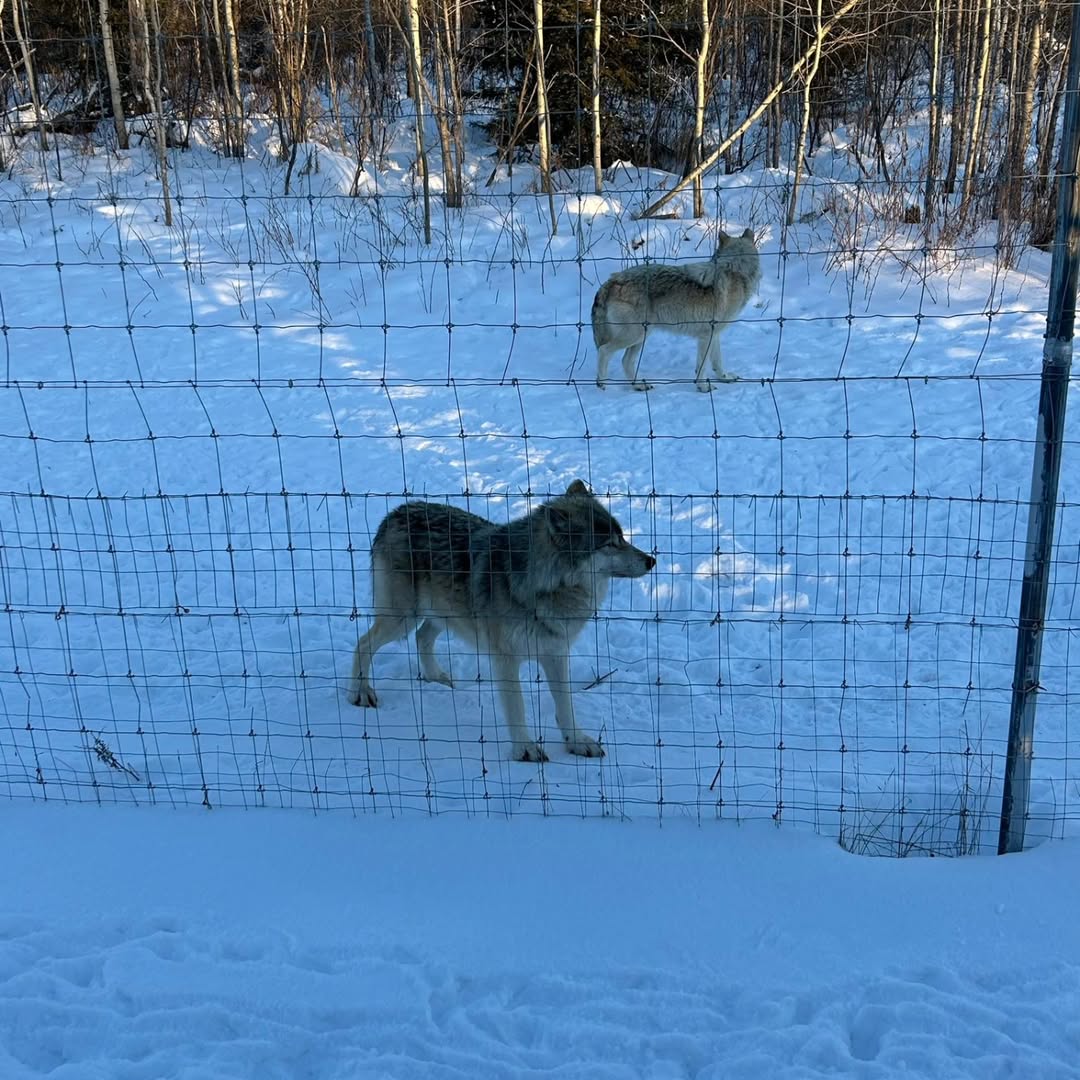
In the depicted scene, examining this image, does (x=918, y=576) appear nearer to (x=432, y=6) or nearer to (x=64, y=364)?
(x=64, y=364)

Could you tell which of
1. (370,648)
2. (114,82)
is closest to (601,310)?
(370,648)

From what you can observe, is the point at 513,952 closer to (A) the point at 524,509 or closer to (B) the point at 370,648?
(B) the point at 370,648

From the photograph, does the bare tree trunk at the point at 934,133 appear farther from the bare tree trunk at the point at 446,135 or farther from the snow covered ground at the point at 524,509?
the bare tree trunk at the point at 446,135

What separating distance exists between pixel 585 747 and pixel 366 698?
130 centimetres

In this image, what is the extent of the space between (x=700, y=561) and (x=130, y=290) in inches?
368

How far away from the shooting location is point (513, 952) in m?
3.67

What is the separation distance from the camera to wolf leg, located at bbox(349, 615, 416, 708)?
553 centimetres

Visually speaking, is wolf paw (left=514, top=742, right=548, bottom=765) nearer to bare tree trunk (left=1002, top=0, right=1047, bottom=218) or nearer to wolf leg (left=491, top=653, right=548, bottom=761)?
wolf leg (left=491, top=653, right=548, bottom=761)

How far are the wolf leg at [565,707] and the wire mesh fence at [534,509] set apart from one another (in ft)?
0.35

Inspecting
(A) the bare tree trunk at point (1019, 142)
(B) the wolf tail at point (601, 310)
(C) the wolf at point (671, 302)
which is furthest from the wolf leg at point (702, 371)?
(A) the bare tree trunk at point (1019, 142)

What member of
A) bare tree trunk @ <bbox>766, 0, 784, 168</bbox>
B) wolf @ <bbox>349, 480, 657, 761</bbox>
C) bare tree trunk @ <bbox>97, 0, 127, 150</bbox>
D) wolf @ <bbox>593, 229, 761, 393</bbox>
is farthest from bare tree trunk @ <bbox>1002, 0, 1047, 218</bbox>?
bare tree trunk @ <bbox>97, 0, 127, 150</bbox>

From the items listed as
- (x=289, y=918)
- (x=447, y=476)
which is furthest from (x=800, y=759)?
(x=447, y=476)

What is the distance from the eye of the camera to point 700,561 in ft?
23.1

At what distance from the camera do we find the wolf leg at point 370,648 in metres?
5.53
